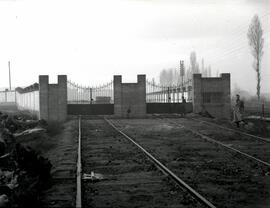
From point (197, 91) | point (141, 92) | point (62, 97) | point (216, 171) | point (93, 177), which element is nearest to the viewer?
point (93, 177)

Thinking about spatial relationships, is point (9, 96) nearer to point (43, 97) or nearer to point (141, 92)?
point (43, 97)

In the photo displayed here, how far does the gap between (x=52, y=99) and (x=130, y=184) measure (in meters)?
21.3

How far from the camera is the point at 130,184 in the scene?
27.9 ft

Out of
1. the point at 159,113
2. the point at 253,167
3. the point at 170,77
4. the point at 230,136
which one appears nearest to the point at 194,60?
the point at 170,77

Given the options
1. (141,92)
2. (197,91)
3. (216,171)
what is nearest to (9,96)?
(141,92)

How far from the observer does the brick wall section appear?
28.7 metres

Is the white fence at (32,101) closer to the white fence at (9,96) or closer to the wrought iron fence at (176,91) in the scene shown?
the wrought iron fence at (176,91)

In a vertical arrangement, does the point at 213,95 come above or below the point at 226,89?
below

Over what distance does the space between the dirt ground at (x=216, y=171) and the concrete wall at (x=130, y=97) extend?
1438 cm

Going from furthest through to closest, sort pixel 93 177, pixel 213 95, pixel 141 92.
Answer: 1. pixel 141 92
2. pixel 213 95
3. pixel 93 177

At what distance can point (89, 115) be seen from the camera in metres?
31.4

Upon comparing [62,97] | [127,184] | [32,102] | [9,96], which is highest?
[9,96]

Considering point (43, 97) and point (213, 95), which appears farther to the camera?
point (213, 95)

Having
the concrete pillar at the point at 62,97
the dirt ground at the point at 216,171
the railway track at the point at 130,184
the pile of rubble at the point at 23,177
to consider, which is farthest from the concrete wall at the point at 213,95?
the pile of rubble at the point at 23,177
